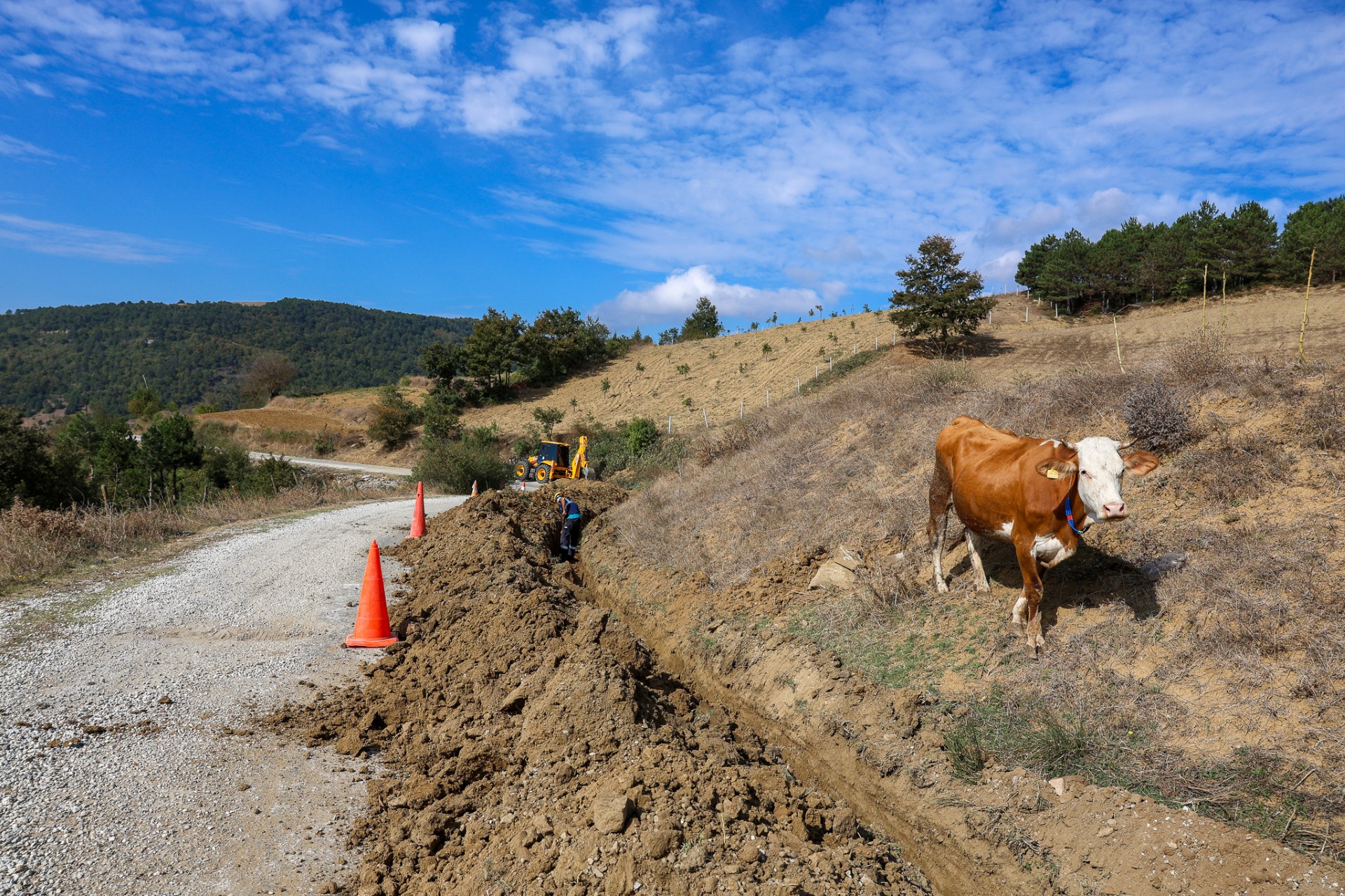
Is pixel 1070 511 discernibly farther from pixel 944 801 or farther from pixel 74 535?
pixel 74 535

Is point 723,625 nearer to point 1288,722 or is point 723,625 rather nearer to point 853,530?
point 853,530

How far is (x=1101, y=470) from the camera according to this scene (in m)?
5.31

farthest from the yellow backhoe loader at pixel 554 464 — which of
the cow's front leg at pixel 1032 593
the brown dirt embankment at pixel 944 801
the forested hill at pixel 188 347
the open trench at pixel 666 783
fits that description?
the forested hill at pixel 188 347

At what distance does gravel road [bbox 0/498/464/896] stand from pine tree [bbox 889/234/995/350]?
28.4 metres

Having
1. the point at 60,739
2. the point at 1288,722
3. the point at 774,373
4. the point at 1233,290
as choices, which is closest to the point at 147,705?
the point at 60,739

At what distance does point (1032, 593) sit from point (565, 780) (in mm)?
4139

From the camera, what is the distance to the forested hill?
109 m

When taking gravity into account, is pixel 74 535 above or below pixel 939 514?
below

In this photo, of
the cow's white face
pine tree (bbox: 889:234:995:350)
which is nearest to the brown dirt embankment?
the cow's white face

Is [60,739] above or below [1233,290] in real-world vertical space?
below

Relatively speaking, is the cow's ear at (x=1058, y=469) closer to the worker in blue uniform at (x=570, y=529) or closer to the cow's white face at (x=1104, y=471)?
A: the cow's white face at (x=1104, y=471)

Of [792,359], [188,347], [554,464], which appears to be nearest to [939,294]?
[792,359]

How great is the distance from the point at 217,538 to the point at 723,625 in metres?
9.32

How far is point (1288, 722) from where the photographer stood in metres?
4.62
